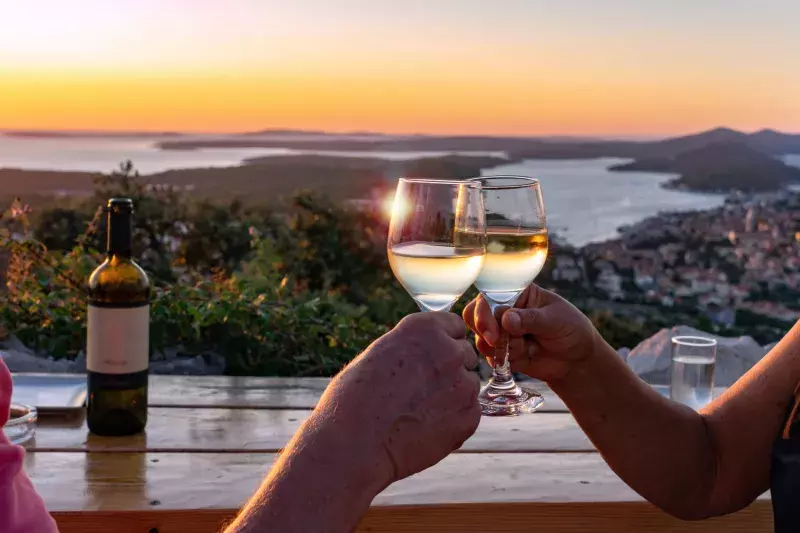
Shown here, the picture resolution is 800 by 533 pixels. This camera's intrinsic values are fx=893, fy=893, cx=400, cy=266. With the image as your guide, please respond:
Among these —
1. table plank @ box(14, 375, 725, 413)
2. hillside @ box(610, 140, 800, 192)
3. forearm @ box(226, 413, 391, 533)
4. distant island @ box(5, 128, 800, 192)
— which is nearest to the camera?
forearm @ box(226, 413, 391, 533)

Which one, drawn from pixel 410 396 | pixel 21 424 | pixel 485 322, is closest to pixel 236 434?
pixel 21 424

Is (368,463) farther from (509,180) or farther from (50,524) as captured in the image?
(509,180)

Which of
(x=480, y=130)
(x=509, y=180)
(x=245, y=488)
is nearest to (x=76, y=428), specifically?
(x=245, y=488)

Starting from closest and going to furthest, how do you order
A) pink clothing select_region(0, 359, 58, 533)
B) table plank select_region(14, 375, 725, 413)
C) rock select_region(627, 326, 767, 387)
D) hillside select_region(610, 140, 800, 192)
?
pink clothing select_region(0, 359, 58, 533), table plank select_region(14, 375, 725, 413), rock select_region(627, 326, 767, 387), hillside select_region(610, 140, 800, 192)

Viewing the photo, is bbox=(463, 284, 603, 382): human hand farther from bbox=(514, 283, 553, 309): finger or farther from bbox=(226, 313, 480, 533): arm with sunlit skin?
bbox=(226, 313, 480, 533): arm with sunlit skin

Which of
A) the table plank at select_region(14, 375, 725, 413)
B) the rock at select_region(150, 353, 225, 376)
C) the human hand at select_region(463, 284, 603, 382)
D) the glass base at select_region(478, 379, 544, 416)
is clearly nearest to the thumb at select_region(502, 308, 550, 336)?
the human hand at select_region(463, 284, 603, 382)

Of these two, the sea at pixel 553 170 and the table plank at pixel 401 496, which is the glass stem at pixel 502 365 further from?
the sea at pixel 553 170

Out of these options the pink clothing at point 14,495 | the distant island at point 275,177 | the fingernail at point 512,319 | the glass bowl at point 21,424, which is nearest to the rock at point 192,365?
the glass bowl at point 21,424
